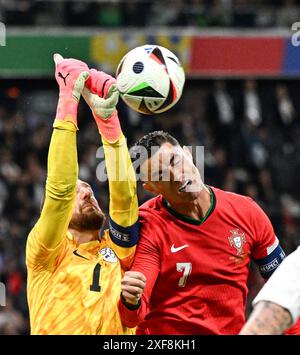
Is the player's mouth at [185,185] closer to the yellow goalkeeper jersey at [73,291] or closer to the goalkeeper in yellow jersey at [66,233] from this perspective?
the goalkeeper in yellow jersey at [66,233]

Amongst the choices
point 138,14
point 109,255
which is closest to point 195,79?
point 138,14

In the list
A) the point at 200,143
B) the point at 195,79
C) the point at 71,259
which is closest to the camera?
the point at 71,259

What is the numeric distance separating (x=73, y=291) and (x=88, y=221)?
17.9 inches

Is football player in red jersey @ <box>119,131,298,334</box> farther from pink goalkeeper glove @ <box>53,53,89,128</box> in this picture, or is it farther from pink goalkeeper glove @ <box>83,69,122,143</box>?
pink goalkeeper glove @ <box>53,53,89,128</box>

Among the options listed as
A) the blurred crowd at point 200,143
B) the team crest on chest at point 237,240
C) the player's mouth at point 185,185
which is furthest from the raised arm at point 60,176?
the blurred crowd at point 200,143

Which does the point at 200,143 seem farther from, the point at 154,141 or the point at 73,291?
the point at 73,291

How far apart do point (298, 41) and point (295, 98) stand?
1776 mm

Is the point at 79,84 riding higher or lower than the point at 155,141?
higher

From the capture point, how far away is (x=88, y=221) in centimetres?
525

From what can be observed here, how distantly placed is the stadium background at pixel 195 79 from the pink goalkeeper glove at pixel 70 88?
370 inches

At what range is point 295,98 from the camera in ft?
57.5

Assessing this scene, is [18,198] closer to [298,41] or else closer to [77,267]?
[298,41]

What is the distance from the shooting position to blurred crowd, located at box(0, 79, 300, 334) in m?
14.1

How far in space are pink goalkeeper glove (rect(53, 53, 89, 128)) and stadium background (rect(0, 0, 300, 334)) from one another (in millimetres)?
9399
